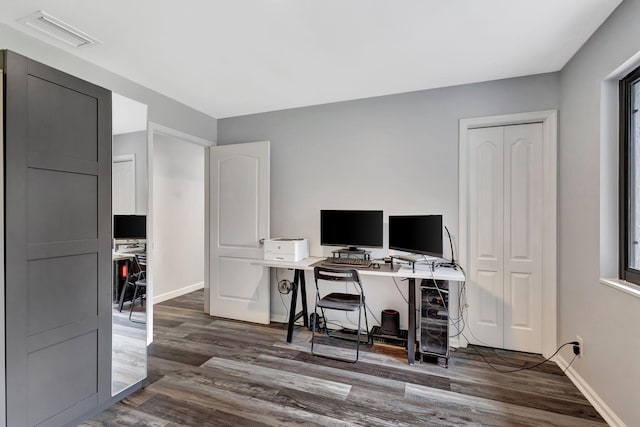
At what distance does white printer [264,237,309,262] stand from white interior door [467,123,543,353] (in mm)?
1711

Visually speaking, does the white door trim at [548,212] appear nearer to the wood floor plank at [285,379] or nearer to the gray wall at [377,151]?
the gray wall at [377,151]

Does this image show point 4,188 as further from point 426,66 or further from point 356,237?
point 426,66

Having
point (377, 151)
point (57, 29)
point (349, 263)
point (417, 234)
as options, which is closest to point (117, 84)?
point (57, 29)

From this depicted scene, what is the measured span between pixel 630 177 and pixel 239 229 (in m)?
3.44

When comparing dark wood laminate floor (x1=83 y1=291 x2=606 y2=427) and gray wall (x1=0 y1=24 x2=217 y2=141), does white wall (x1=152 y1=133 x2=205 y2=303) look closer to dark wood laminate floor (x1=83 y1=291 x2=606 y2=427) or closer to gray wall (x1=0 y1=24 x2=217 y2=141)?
gray wall (x1=0 y1=24 x2=217 y2=141)

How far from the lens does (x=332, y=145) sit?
3.34 m

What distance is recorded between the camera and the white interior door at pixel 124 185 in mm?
2062

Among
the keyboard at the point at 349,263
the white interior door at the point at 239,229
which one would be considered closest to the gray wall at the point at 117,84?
the white interior door at the point at 239,229

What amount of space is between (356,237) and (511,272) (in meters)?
1.48

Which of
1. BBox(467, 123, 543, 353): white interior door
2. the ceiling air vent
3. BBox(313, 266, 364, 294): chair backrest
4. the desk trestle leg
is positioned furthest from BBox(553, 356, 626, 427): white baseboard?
the ceiling air vent

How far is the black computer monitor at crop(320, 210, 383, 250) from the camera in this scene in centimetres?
296

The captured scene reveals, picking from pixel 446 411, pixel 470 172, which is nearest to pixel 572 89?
pixel 470 172

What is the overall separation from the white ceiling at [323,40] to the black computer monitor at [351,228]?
1.26 metres

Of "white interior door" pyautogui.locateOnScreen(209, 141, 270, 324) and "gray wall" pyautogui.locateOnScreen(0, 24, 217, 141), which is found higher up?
"gray wall" pyautogui.locateOnScreen(0, 24, 217, 141)
